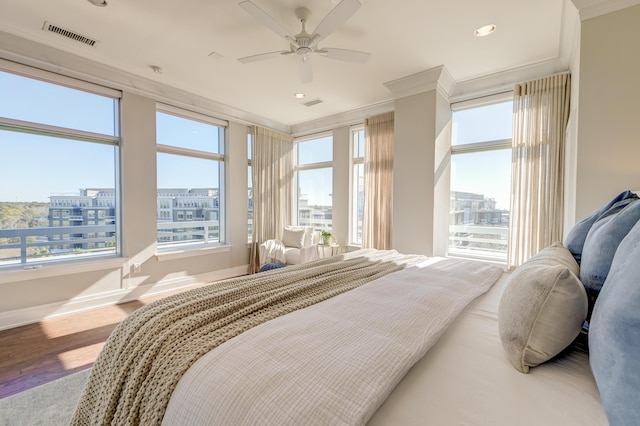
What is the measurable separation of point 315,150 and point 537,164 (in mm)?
3578

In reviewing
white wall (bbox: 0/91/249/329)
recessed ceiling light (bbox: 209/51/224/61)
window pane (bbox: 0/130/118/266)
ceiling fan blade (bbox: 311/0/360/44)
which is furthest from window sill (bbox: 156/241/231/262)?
ceiling fan blade (bbox: 311/0/360/44)

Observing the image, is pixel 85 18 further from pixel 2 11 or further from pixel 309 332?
pixel 309 332

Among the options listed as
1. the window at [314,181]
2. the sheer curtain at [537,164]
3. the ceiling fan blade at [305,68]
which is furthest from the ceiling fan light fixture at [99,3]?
the sheer curtain at [537,164]

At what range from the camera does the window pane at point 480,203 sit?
3.49 m

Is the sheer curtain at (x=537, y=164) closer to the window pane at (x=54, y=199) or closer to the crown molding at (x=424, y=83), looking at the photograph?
the crown molding at (x=424, y=83)

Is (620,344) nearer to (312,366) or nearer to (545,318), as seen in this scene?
(545,318)

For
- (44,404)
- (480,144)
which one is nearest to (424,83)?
(480,144)

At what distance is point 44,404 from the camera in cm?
164

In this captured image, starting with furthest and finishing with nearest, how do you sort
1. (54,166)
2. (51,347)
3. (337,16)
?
(54,166)
(51,347)
(337,16)

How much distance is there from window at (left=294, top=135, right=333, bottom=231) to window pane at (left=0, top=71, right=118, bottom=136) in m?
3.16

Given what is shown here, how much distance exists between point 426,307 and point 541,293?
459mm

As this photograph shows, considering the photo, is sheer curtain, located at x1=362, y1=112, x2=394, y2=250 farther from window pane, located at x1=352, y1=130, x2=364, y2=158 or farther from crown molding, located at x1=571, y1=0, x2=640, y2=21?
crown molding, located at x1=571, y1=0, x2=640, y2=21

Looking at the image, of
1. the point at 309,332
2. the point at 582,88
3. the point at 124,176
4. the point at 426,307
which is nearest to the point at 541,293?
the point at 426,307

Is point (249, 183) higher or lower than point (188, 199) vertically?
higher
